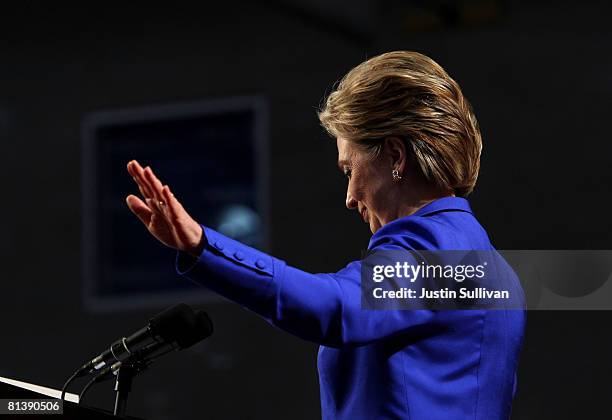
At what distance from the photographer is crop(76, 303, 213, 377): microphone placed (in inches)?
64.3

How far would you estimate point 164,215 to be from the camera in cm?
121

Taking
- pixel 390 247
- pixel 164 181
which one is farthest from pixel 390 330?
pixel 164 181

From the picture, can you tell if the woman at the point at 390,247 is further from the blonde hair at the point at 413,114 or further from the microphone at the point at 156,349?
the microphone at the point at 156,349

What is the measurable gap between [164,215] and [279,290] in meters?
0.16

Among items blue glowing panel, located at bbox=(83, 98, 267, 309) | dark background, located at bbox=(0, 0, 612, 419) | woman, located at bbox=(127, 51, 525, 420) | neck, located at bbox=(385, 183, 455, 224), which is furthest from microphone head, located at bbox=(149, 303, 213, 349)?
blue glowing panel, located at bbox=(83, 98, 267, 309)

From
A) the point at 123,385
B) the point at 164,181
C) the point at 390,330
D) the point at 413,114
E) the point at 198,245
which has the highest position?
the point at 413,114

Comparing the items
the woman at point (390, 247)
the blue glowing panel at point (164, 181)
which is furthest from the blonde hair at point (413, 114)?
the blue glowing panel at point (164, 181)

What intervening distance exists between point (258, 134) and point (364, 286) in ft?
18.8

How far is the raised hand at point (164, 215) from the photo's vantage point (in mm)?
1213

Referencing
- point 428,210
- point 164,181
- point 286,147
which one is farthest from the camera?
point 164,181

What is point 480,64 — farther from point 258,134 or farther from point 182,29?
point 182,29

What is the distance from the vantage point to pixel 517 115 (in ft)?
20.1

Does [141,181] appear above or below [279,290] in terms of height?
above

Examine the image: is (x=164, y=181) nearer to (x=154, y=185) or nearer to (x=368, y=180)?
(x=368, y=180)
